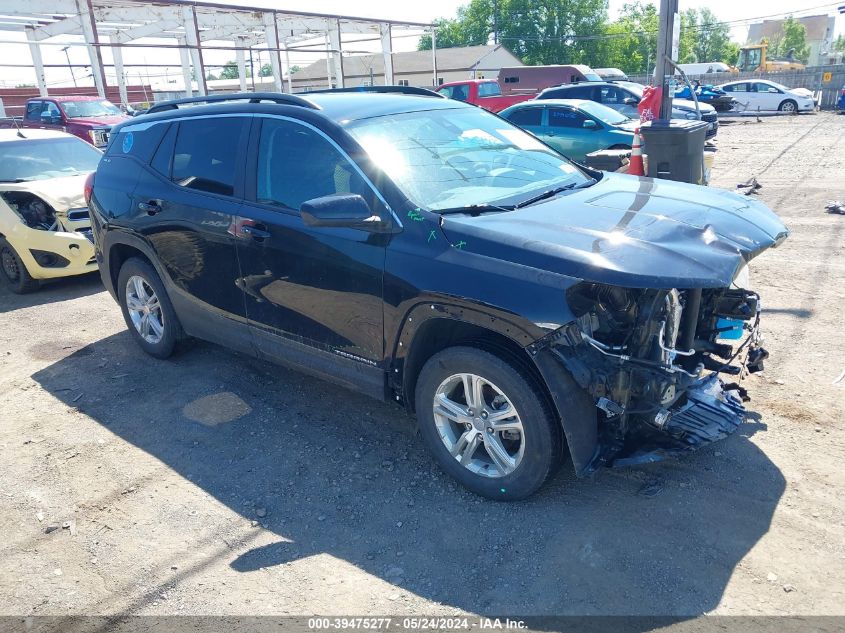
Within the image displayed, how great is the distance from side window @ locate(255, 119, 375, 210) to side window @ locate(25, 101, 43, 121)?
1752 centimetres

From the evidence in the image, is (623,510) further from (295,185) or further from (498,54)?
(498,54)

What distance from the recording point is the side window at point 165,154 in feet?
16.0

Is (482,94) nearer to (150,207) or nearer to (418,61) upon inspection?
(150,207)

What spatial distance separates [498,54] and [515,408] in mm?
52477

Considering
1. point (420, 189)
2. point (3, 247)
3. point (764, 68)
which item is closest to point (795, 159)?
point (420, 189)

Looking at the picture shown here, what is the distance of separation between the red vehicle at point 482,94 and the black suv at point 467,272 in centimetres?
1929

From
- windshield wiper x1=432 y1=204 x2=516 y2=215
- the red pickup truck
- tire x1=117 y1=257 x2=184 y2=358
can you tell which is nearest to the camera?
windshield wiper x1=432 y1=204 x2=516 y2=215

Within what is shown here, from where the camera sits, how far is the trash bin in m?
7.70

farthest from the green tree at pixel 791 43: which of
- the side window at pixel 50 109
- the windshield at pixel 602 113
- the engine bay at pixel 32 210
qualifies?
the engine bay at pixel 32 210

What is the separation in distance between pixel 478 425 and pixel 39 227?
6.22m

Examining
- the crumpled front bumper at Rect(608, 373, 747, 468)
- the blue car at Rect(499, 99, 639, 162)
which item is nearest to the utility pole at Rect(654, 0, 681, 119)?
the blue car at Rect(499, 99, 639, 162)

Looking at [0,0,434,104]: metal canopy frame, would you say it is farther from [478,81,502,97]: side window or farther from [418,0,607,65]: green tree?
[418,0,607,65]: green tree

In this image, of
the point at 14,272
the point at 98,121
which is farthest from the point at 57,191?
the point at 98,121

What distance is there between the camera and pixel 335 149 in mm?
3785
